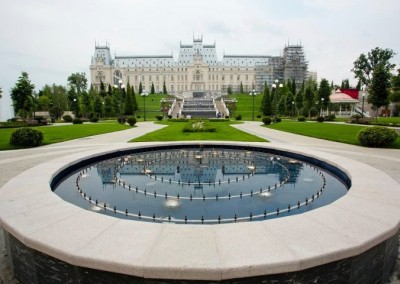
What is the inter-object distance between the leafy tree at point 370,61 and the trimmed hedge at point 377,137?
64.6m

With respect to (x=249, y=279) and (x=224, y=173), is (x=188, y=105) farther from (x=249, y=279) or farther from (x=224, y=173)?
(x=249, y=279)

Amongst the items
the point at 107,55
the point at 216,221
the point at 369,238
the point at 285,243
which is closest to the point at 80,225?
the point at 216,221

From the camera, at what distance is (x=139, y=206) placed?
20.1 ft

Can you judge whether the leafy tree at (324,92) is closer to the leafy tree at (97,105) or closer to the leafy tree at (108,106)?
the leafy tree at (108,106)

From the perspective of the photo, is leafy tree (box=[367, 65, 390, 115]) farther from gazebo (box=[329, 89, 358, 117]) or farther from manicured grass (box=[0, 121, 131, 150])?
manicured grass (box=[0, 121, 131, 150])

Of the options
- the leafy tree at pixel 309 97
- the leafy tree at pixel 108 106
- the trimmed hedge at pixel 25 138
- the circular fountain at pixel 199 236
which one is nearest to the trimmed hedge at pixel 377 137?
the circular fountain at pixel 199 236

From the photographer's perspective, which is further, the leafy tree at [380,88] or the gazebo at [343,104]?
the gazebo at [343,104]

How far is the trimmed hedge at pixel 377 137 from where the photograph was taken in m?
15.5

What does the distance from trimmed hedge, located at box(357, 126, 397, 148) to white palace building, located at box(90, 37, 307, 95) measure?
117472 millimetres

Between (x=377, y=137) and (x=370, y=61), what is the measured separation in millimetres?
70668

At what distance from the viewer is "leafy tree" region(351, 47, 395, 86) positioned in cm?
7050

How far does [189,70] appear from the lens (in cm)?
13112

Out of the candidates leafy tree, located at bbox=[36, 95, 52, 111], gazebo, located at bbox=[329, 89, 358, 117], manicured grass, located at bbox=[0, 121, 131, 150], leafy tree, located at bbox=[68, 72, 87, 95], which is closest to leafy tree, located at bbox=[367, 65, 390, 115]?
gazebo, located at bbox=[329, 89, 358, 117]

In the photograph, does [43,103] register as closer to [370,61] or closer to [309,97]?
[309,97]
